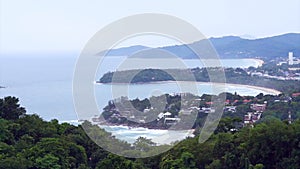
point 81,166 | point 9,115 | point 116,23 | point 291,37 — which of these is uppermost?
point 291,37

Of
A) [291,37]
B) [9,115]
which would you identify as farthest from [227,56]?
[9,115]

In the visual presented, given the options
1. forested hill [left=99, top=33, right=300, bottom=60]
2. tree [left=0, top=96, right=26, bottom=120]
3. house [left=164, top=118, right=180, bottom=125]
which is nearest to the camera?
tree [left=0, top=96, right=26, bottom=120]

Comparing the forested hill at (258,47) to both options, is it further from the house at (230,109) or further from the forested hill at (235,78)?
the house at (230,109)

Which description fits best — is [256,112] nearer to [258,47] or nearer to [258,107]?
[258,107]

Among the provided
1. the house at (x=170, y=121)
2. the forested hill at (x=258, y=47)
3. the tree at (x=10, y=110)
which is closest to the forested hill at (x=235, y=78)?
the house at (x=170, y=121)

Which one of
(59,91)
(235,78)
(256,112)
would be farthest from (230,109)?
(235,78)

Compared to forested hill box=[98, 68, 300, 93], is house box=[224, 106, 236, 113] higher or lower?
lower

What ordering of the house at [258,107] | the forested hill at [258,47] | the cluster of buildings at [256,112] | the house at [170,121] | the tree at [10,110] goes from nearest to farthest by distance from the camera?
the tree at [10,110]
the house at [170,121]
the cluster of buildings at [256,112]
the house at [258,107]
the forested hill at [258,47]

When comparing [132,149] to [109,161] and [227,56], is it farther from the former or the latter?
[227,56]

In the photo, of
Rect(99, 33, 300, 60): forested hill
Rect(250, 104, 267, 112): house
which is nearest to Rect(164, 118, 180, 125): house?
Rect(250, 104, 267, 112): house

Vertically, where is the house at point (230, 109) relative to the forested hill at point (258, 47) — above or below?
below

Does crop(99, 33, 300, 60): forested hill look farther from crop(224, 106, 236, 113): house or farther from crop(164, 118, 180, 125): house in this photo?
crop(164, 118, 180, 125): house
